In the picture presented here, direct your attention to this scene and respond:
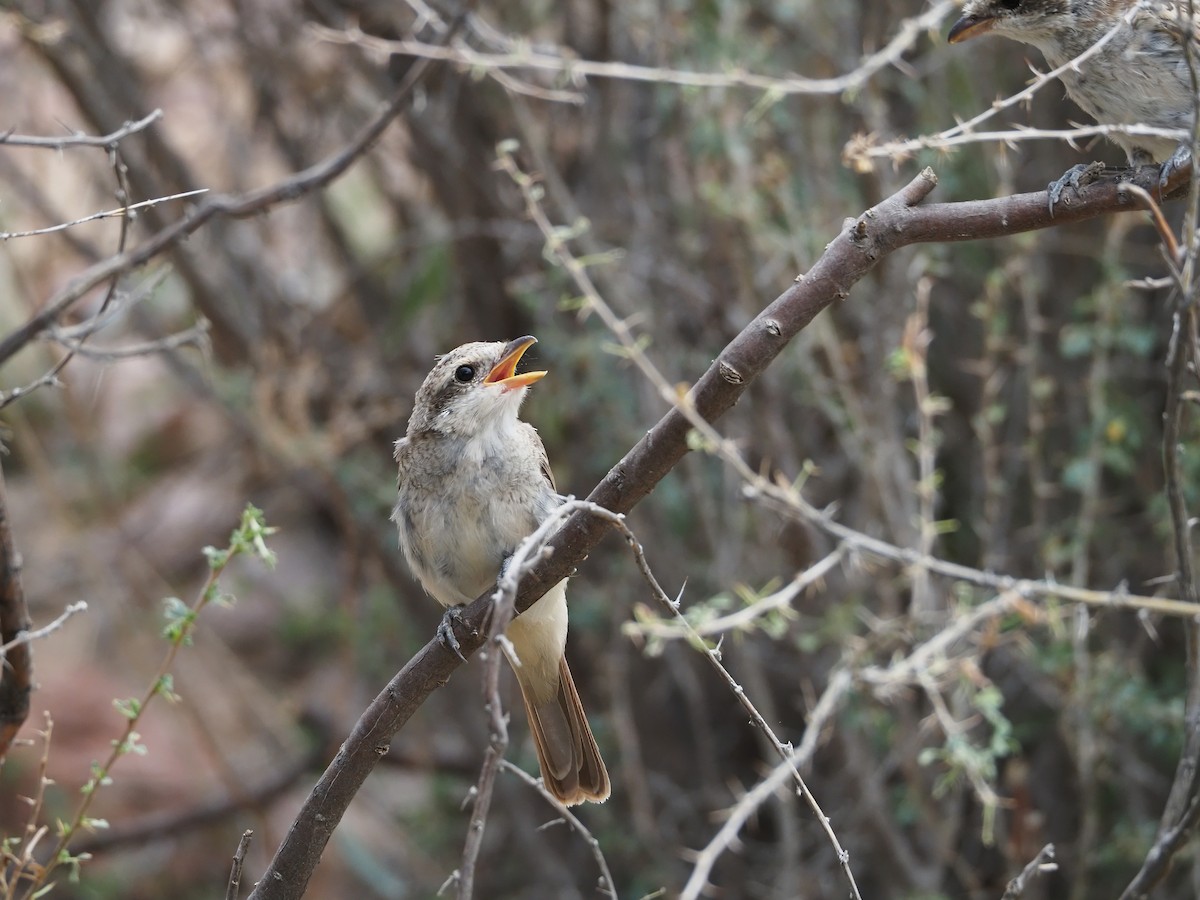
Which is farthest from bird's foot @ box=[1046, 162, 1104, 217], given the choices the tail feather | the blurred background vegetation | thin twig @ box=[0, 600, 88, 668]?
the tail feather

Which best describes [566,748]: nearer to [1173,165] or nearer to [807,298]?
[807,298]

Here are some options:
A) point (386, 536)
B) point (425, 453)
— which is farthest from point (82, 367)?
point (425, 453)

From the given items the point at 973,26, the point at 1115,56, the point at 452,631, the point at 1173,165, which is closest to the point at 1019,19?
the point at 973,26

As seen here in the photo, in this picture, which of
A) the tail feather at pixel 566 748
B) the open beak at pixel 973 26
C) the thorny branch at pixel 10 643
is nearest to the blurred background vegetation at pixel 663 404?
the tail feather at pixel 566 748

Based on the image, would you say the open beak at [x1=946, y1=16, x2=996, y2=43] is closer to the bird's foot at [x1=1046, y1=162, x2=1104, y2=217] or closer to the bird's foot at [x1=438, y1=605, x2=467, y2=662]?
the bird's foot at [x1=1046, y1=162, x2=1104, y2=217]

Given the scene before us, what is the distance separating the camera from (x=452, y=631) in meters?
3.08

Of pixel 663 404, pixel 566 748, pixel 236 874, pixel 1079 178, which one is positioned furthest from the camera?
pixel 663 404

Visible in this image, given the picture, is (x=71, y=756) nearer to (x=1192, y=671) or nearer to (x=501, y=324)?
(x=501, y=324)

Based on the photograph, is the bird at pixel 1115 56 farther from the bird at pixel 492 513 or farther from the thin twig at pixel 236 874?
→ the thin twig at pixel 236 874

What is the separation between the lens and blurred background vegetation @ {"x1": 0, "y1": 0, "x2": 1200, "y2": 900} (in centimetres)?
493

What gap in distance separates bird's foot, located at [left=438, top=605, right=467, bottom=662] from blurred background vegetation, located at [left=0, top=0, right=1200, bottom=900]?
3.93 feet

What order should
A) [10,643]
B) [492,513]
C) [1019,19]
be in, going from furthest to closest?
1. [492,513]
2. [1019,19]
3. [10,643]

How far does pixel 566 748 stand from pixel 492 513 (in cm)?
71

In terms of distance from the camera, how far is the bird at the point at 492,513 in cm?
362
